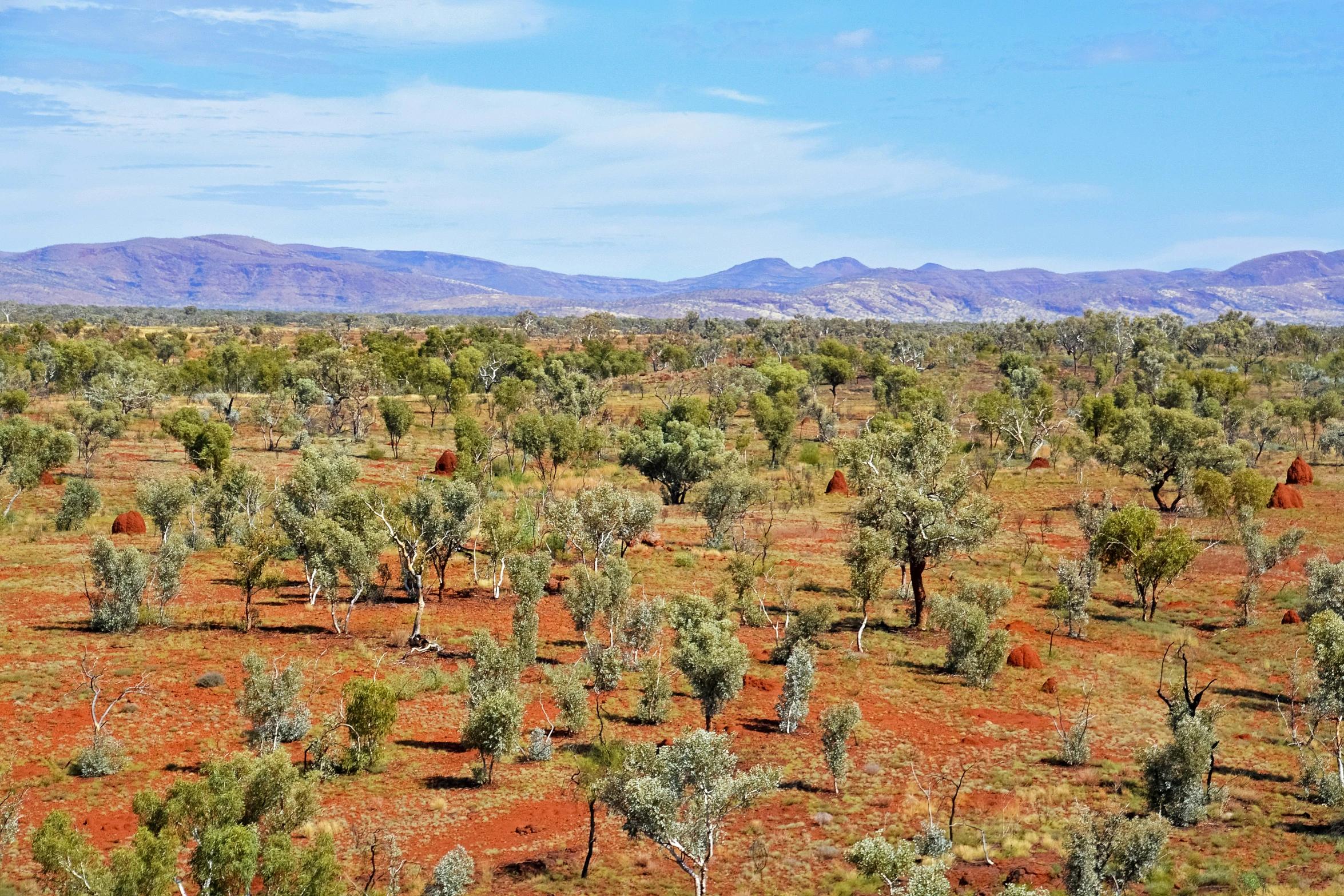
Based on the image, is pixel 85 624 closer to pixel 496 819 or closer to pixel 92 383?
pixel 496 819

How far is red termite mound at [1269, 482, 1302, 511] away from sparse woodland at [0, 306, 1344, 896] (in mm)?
391

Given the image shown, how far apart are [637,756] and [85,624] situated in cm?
2282

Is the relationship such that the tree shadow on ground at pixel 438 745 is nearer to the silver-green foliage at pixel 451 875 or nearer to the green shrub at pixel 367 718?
the green shrub at pixel 367 718

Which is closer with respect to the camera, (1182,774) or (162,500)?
(1182,774)

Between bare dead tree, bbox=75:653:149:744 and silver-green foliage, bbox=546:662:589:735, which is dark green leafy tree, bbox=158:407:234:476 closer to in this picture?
bare dead tree, bbox=75:653:149:744

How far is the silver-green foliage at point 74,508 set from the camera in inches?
1795

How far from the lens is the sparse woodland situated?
59.0 feet

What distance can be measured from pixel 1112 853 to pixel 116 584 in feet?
92.6

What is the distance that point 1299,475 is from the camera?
200ft

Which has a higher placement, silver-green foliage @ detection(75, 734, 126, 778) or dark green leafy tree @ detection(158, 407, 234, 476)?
dark green leafy tree @ detection(158, 407, 234, 476)

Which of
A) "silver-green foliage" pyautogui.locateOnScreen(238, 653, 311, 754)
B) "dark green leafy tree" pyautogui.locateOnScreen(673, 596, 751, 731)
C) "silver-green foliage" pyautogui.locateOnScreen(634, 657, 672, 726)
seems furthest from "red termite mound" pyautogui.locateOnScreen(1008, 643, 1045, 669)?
"silver-green foliage" pyautogui.locateOnScreen(238, 653, 311, 754)

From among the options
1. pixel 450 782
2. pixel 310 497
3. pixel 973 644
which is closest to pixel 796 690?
pixel 973 644

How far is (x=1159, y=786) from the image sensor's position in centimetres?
2134

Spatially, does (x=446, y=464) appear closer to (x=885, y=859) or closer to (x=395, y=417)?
(x=395, y=417)
